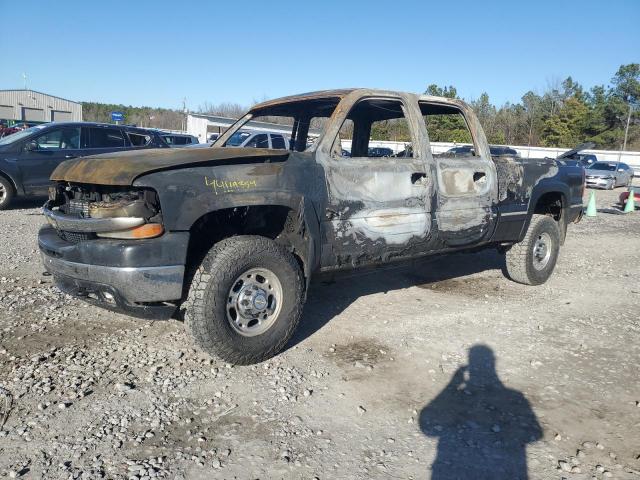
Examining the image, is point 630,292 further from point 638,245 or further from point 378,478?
point 378,478

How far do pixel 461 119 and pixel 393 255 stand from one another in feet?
6.36

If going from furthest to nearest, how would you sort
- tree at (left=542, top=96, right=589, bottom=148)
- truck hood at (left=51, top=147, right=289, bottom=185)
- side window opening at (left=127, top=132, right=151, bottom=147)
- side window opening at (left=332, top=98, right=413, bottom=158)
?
tree at (left=542, top=96, right=589, bottom=148)
side window opening at (left=127, top=132, right=151, bottom=147)
side window opening at (left=332, top=98, right=413, bottom=158)
truck hood at (left=51, top=147, right=289, bottom=185)

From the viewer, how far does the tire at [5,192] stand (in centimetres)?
975

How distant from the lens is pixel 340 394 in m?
3.39

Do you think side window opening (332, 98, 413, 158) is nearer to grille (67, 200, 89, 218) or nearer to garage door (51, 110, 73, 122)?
grille (67, 200, 89, 218)

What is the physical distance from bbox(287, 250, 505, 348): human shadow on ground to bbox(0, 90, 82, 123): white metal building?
57.6 m

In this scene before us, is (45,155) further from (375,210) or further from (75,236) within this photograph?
(375,210)

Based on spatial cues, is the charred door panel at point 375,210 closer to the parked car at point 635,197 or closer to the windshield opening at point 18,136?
the windshield opening at point 18,136

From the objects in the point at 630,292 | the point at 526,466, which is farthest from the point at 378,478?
the point at 630,292

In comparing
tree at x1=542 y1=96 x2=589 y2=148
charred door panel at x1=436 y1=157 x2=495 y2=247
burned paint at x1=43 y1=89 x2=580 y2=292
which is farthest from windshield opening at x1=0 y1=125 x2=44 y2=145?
tree at x1=542 y1=96 x2=589 y2=148

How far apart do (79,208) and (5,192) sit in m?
7.51

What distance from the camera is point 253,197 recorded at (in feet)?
11.6

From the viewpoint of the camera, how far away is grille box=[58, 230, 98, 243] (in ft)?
11.3

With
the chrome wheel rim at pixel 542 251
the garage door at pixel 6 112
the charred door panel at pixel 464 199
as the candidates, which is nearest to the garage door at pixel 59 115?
the garage door at pixel 6 112
